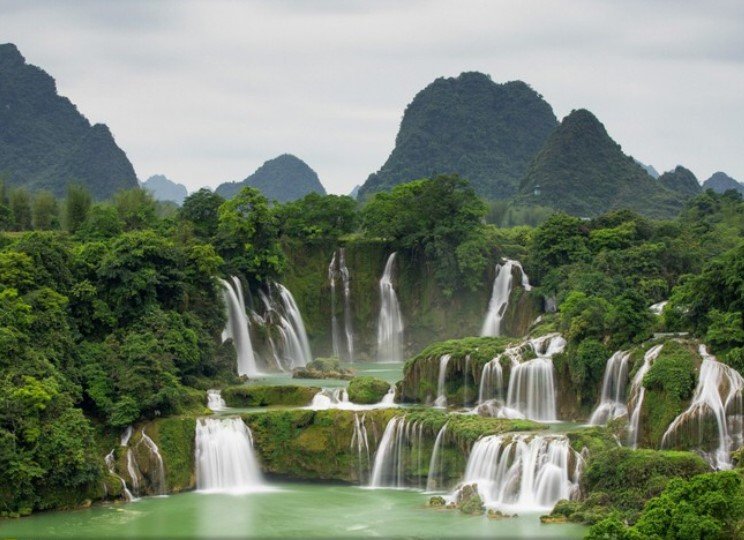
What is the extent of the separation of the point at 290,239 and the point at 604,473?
26.1m

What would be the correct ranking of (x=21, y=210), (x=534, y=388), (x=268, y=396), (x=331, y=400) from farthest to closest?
(x=21, y=210) → (x=331, y=400) → (x=268, y=396) → (x=534, y=388)

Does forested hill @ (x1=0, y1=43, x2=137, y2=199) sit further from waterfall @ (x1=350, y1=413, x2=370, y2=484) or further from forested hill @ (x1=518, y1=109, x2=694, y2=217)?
waterfall @ (x1=350, y1=413, x2=370, y2=484)

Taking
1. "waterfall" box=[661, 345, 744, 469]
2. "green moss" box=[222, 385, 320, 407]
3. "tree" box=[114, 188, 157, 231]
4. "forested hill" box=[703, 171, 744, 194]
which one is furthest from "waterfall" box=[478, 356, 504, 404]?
"forested hill" box=[703, 171, 744, 194]

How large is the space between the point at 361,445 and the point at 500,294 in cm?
1869

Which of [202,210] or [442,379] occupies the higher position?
[202,210]

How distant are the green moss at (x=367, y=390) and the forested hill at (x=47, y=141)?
68123 millimetres

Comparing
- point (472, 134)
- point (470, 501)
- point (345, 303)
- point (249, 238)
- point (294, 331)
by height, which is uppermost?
point (472, 134)

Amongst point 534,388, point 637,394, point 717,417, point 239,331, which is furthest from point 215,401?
point 717,417

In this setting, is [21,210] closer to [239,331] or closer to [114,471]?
[239,331]

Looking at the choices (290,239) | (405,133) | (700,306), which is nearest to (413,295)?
(290,239)

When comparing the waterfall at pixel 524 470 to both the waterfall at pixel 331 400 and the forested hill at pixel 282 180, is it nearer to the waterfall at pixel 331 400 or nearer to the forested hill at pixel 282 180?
the waterfall at pixel 331 400

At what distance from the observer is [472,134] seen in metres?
113

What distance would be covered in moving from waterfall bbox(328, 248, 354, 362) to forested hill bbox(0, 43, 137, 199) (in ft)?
174

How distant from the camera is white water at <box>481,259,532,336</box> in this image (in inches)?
1775
